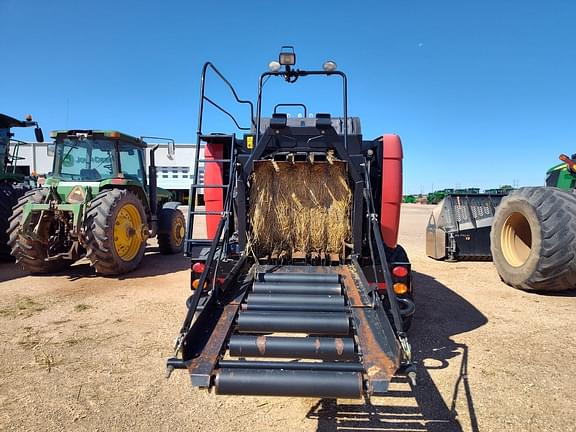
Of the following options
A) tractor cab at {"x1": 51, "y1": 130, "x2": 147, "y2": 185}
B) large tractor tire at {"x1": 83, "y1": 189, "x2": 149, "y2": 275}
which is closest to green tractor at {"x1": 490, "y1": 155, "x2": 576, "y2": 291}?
large tractor tire at {"x1": 83, "y1": 189, "x2": 149, "y2": 275}

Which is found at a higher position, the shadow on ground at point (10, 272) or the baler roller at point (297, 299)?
the baler roller at point (297, 299)

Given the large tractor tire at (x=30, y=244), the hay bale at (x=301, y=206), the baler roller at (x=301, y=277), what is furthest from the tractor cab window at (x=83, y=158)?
the baler roller at (x=301, y=277)

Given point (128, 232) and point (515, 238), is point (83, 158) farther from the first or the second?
point (515, 238)

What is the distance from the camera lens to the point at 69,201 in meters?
6.71

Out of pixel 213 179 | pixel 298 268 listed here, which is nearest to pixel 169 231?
pixel 213 179

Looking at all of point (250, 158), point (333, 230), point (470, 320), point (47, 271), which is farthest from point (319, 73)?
point (47, 271)

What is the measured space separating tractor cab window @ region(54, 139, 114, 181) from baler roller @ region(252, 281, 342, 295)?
563 centimetres

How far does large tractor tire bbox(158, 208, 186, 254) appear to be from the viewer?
29.2ft

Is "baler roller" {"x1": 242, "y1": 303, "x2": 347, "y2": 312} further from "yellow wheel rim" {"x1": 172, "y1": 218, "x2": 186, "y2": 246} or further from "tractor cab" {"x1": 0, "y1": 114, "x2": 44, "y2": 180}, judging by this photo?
"tractor cab" {"x1": 0, "y1": 114, "x2": 44, "y2": 180}

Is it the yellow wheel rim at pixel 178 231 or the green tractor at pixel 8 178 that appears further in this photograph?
the yellow wheel rim at pixel 178 231

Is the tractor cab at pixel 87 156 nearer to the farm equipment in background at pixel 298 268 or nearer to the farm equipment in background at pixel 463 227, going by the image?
the farm equipment in background at pixel 298 268

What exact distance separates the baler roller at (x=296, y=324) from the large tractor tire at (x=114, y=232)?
14.8ft

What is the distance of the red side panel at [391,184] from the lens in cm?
407

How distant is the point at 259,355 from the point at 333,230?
193 cm
